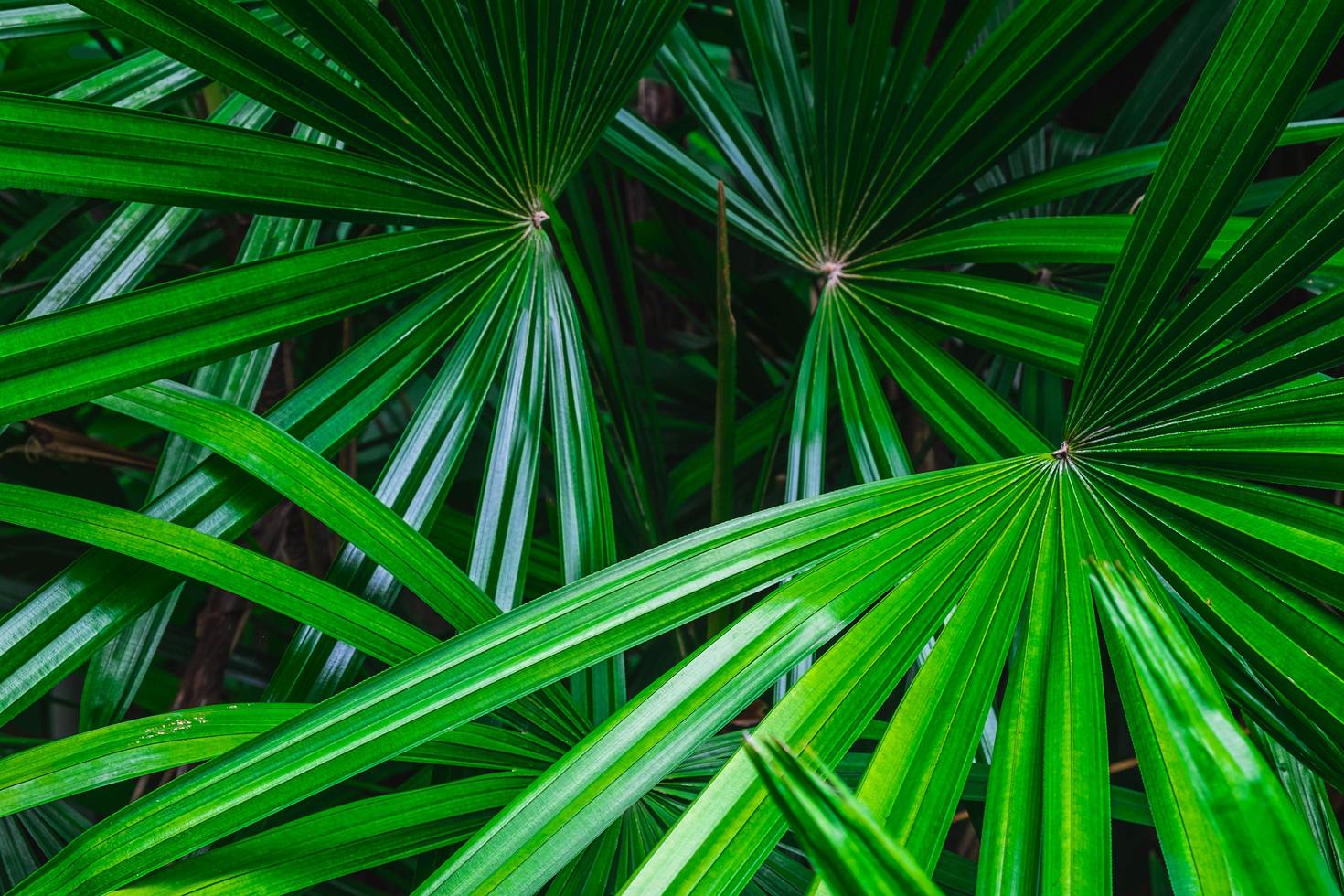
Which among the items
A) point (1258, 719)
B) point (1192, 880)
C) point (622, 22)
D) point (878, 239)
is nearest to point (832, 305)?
point (878, 239)

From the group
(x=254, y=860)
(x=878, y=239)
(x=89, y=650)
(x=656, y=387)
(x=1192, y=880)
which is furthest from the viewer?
(x=656, y=387)

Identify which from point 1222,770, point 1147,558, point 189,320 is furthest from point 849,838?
point 189,320

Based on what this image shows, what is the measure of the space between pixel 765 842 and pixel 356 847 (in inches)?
9.0

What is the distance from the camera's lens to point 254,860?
16.7 inches

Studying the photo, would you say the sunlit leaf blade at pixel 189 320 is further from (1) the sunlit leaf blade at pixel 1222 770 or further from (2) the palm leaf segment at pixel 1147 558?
(1) the sunlit leaf blade at pixel 1222 770

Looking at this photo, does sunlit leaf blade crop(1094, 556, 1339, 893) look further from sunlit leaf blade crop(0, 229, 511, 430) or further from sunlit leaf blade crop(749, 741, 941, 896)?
sunlit leaf blade crop(0, 229, 511, 430)

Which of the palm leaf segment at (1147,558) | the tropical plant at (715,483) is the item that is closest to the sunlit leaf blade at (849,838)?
the tropical plant at (715,483)

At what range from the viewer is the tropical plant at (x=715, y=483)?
0.35 m

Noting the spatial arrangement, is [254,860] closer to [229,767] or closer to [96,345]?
[229,767]

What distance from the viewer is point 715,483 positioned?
726mm

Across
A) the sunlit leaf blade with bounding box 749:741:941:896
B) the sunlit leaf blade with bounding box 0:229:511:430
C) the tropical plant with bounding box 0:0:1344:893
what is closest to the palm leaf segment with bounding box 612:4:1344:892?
the tropical plant with bounding box 0:0:1344:893

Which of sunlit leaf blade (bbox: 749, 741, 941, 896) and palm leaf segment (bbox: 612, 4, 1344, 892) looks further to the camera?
palm leaf segment (bbox: 612, 4, 1344, 892)

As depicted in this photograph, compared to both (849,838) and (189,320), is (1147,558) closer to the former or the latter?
(849,838)

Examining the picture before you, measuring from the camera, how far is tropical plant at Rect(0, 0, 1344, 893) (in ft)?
1.16
